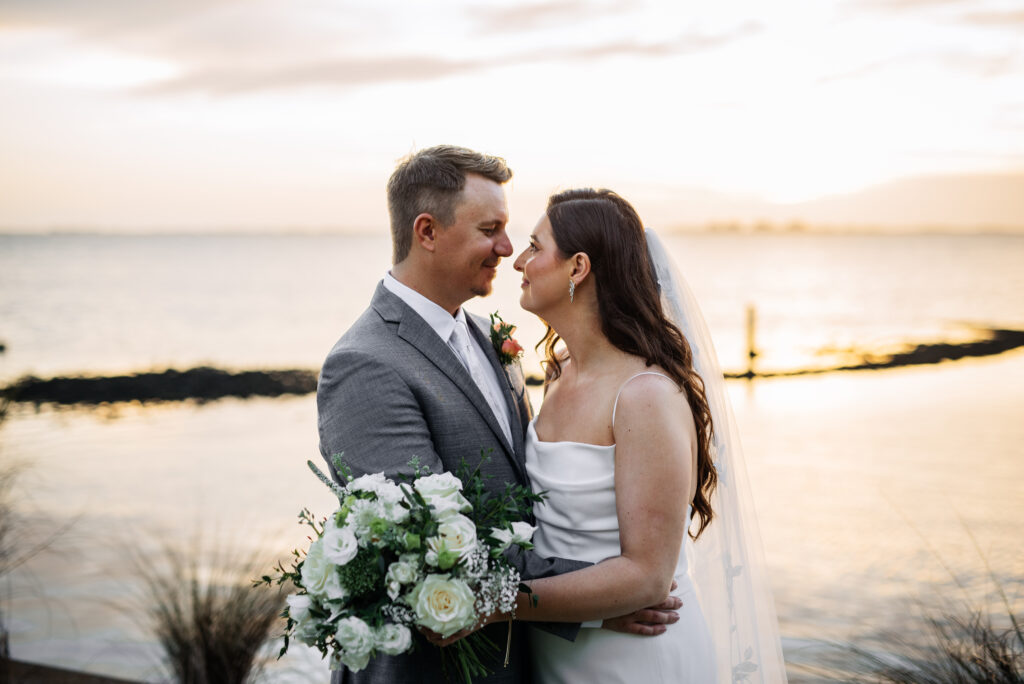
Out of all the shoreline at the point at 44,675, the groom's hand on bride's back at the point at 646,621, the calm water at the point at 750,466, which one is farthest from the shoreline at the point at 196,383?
the groom's hand on bride's back at the point at 646,621

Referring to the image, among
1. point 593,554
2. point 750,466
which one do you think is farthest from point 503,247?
point 750,466

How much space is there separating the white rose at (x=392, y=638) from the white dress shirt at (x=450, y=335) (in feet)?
3.15

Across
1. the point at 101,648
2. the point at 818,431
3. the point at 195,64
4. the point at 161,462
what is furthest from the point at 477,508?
the point at 195,64

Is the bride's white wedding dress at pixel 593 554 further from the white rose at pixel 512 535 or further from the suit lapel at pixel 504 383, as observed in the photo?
the white rose at pixel 512 535

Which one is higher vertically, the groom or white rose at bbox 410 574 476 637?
the groom

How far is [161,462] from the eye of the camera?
12.3 metres

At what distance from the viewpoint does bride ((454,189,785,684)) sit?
2541 millimetres

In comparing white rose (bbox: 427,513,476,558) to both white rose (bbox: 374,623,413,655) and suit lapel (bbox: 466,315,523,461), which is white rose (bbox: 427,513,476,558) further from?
suit lapel (bbox: 466,315,523,461)

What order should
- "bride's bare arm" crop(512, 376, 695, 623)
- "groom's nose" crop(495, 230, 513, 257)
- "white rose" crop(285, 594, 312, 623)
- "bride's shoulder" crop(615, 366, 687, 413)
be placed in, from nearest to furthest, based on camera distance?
"white rose" crop(285, 594, 312, 623)
"bride's bare arm" crop(512, 376, 695, 623)
"bride's shoulder" crop(615, 366, 687, 413)
"groom's nose" crop(495, 230, 513, 257)

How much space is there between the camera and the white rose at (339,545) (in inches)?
80.6

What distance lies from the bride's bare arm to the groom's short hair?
1.08 metres

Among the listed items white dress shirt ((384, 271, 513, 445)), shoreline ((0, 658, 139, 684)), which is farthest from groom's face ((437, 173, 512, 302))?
shoreline ((0, 658, 139, 684))

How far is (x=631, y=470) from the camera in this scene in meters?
2.56

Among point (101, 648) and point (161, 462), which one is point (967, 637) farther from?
point (161, 462)
